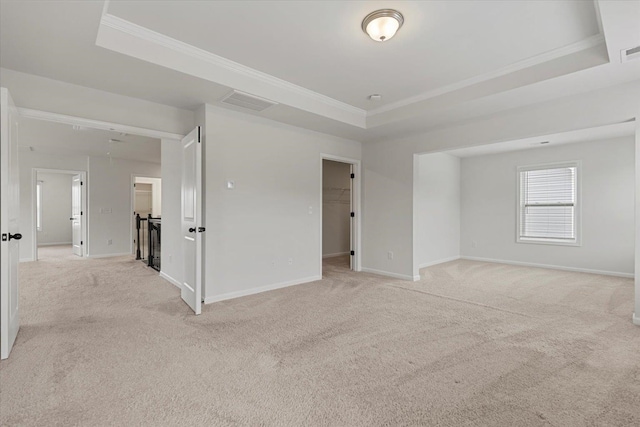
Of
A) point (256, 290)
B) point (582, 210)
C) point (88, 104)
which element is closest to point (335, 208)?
point (256, 290)

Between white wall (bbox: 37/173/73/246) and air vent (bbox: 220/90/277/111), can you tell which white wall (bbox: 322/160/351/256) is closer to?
air vent (bbox: 220/90/277/111)

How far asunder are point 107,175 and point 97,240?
1.63 meters

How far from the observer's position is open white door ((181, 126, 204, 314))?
338 centimetres

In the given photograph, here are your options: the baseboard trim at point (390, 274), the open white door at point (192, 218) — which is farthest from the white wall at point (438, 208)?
the open white door at point (192, 218)

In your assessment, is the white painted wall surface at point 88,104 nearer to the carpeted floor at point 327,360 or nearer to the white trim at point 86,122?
the white trim at point 86,122

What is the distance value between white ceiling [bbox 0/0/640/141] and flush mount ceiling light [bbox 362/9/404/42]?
0.06m

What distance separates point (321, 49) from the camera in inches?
114

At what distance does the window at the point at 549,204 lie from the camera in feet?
19.4

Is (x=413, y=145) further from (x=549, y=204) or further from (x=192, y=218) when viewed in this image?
(x=192, y=218)

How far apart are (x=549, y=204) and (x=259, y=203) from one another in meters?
5.70

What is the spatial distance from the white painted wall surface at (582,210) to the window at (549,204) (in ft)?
0.38

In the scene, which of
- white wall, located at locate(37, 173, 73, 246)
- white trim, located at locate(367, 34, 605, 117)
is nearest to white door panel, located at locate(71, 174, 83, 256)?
white wall, located at locate(37, 173, 73, 246)

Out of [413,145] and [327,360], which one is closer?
[327,360]

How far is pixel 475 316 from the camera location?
3.37 metres
